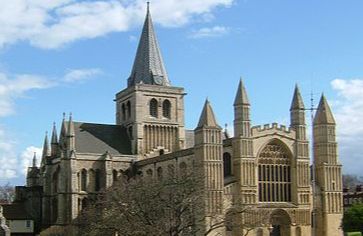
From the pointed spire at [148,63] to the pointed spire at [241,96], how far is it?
60.7 ft

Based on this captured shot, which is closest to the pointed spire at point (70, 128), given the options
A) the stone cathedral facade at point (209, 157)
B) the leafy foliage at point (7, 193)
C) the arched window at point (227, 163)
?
the stone cathedral facade at point (209, 157)

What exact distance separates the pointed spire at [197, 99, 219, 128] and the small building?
27.1 meters

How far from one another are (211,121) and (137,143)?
17.5 meters

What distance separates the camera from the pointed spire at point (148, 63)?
9794 cm

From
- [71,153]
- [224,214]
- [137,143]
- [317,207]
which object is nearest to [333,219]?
[317,207]

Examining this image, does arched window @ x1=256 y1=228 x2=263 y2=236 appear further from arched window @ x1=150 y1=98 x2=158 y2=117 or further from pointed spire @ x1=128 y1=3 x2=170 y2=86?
pointed spire @ x1=128 y1=3 x2=170 y2=86

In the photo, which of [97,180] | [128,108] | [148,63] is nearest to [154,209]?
[97,180]

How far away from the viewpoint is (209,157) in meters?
77.6

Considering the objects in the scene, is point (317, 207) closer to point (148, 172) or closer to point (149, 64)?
point (148, 172)

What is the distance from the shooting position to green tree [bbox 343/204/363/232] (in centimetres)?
8144

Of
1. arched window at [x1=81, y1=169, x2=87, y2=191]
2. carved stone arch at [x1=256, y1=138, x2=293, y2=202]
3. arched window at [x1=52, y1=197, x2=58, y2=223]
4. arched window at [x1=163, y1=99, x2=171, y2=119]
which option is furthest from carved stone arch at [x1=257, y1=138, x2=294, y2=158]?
arched window at [x1=52, y1=197, x2=58, y2=223]

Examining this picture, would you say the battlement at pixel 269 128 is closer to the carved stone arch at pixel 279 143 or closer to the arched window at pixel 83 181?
the carved stone arch at pixel 279 143

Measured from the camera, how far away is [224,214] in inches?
2968

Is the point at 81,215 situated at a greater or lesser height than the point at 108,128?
lesser
